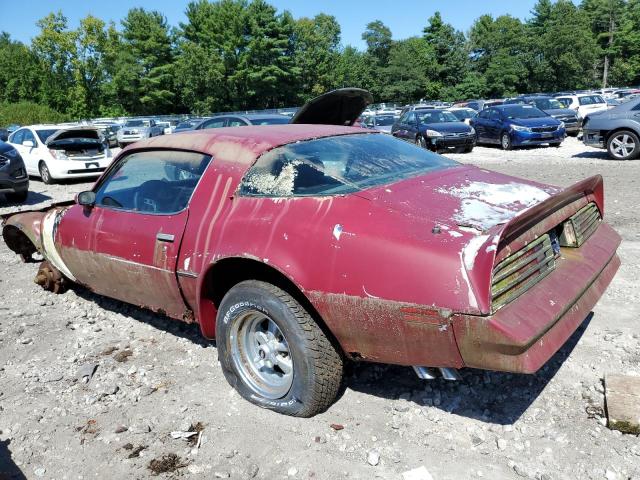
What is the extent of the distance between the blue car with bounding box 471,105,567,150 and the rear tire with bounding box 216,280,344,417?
15356 millimetres

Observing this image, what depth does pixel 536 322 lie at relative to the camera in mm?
2428

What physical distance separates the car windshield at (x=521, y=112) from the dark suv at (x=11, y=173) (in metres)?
13.9

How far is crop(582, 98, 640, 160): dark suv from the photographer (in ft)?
40.7

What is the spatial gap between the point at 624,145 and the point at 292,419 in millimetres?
12348

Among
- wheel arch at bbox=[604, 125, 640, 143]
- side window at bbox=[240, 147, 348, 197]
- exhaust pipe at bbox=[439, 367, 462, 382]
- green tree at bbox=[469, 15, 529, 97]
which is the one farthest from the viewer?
green tree at bbox=[469, 15, 529, 97]

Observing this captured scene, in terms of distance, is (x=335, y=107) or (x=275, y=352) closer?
(x=275, y=352)

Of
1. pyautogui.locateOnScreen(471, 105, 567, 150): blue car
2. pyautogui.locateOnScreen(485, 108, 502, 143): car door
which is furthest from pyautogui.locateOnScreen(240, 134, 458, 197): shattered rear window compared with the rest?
pyautogui.locateOnScreen(485, 108, 502, 143): car door

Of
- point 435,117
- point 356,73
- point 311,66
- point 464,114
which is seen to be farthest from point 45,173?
point 356,73

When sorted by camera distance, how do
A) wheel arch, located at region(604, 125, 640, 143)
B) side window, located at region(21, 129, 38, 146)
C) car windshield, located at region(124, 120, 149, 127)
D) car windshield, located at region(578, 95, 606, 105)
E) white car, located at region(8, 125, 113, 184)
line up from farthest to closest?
car windshield, located at region(124, 120, 149, 127), car windshield, located at region(578, 95, 606, 105), side window, located at region(21, 129, 38, 146), white car, located at region(8, 125, 113, 184), wheel arch, located at region(604, 125, 640, 143)

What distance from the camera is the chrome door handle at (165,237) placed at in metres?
3.40

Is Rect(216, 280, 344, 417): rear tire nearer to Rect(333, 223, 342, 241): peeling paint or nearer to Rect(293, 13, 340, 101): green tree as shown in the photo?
Rect(333, 223, 342, 241): peeling paint

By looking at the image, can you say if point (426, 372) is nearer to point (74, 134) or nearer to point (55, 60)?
point (74, 134)

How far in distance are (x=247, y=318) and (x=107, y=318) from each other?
2.13 meters

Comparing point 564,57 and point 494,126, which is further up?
point 564,57
